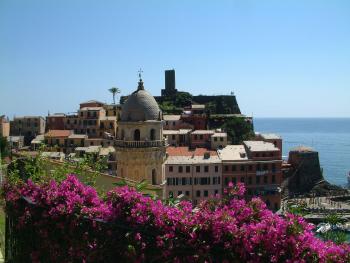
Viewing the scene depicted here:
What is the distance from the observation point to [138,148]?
2400 centimetres

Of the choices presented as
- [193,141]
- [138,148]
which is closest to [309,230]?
[138,148]

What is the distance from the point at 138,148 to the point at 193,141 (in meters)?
43.5

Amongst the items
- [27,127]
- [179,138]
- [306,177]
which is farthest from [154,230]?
[27,127]

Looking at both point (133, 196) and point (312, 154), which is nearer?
point (133, 196)

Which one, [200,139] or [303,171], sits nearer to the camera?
[200,139]

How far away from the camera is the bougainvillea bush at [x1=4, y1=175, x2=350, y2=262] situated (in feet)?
17.2

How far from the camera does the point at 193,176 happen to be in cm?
5619

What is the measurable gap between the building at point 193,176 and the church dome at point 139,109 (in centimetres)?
3108

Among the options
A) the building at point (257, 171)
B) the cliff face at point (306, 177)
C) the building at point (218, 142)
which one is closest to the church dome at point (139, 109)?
the building at point (257, 171)

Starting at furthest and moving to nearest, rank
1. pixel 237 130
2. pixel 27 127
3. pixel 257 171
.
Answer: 1. pixel 27 127
2. pixel 237 130
3. pixel 257 171

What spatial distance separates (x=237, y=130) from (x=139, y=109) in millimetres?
56604

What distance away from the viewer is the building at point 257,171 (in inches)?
2256

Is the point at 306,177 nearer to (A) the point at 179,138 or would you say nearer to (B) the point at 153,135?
(A) the point at 179,138

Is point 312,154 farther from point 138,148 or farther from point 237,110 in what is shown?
point 138,148
